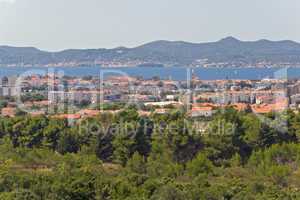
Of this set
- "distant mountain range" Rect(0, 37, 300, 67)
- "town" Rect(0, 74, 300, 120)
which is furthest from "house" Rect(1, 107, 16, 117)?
"distant mountain range" Rect(0, 37, 300, 67)

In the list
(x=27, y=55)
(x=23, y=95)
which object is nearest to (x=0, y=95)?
(x=23, y=95)

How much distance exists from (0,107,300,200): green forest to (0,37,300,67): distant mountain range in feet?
150

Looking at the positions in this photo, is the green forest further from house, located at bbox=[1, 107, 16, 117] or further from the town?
house, located at bbox=[1, 107, 16, 117]

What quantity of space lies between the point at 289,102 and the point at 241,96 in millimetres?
3465

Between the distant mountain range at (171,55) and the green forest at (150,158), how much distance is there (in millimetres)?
45570

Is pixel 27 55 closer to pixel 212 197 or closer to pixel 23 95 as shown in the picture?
pixel 23 95

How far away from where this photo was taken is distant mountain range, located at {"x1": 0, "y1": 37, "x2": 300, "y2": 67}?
67125 millimetres

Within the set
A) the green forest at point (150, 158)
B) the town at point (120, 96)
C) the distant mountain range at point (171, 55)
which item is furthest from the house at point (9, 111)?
the distant mountain range at point (171, 55)

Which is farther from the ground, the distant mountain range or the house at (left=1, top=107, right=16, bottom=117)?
the distant mountain range

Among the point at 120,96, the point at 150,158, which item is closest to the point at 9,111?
the point at 120,96

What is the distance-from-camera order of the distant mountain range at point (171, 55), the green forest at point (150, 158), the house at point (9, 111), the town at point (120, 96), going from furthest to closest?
the distant mountain range at point (171, 55)
the town at point (120, 96)
the house at point (9, 111)
the green forest at point (150, 158)

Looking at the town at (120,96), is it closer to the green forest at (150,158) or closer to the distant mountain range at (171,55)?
the green forest at (150,158)

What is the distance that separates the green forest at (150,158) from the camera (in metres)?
9.27

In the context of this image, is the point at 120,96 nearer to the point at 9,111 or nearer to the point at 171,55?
the point at 9,111
